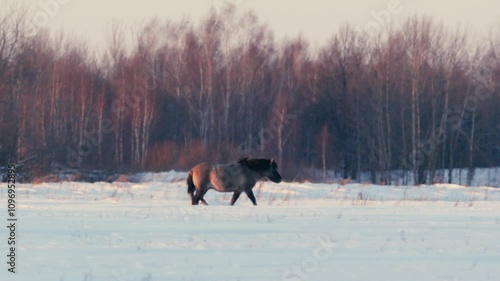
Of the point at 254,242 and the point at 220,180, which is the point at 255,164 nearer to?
the point at 220,180

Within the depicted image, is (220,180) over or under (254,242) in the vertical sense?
over

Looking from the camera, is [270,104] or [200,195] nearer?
[200,195]

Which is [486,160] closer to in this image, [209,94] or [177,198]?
[209,94]

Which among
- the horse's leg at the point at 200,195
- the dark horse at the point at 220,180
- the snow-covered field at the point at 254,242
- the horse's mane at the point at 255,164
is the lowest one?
the snow-covered field at the point at 254,242

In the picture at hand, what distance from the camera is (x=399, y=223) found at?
14586mm

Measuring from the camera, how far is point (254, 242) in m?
11.5

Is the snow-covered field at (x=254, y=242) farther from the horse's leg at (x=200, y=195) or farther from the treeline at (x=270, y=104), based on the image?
the treeline at (x=270, y=104)

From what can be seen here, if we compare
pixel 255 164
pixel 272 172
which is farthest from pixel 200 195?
pixel 272 172

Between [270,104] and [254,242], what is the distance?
156 feet

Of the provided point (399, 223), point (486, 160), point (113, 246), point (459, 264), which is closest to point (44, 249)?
point (113, 246)

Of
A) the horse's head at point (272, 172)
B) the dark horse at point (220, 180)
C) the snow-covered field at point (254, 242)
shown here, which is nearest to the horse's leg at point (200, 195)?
the dark horse at point (220, 180)

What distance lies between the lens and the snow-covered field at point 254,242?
9.09m

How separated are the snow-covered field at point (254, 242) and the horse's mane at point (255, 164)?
1.39 m

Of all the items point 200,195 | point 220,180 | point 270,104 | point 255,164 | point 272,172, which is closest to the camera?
point 200,195
